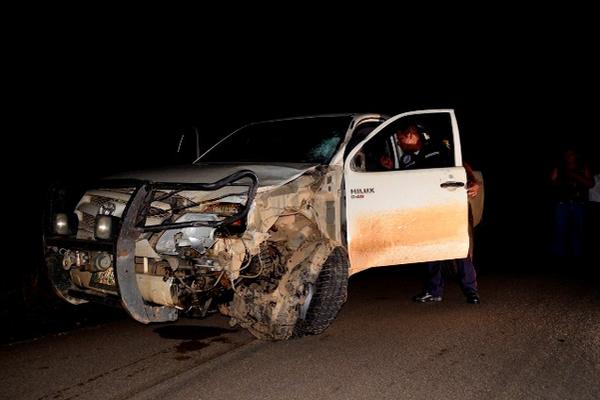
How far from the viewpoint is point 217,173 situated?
4.87 meters

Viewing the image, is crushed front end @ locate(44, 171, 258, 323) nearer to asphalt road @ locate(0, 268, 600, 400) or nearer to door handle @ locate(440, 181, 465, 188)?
asphalt road @ locate(0, 268, 600, 400)

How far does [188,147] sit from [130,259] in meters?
2.63

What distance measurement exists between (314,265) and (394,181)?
1176 millimetres

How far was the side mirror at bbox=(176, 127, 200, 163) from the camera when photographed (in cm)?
653

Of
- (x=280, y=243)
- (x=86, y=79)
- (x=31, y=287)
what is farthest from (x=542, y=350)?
(x=86, y=79)

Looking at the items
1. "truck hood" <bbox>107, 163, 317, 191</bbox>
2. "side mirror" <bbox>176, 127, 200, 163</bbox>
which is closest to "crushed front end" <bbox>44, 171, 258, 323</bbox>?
"truck hood" <bbox>107, 163, 317, 191</bbox>

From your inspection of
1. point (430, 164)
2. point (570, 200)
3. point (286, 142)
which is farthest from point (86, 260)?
point (570, 200)

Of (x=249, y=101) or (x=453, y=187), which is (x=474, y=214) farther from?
(x=249, y=101)

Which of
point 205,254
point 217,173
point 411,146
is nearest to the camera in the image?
point 205,254

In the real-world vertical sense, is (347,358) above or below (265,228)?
below

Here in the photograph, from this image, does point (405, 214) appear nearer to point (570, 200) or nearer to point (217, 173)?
point (217, 173)

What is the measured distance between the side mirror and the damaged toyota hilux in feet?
1.30

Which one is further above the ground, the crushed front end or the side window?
the side window

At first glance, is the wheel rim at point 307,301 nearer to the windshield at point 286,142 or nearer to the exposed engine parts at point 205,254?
the exposed engine parts at point 205,254
